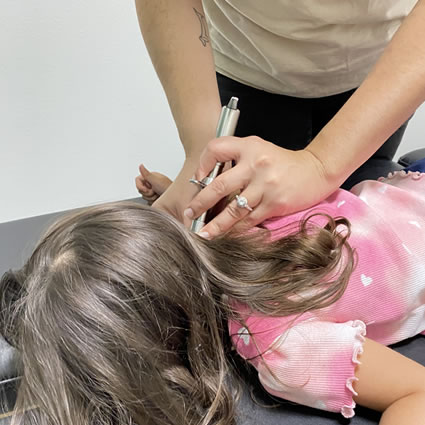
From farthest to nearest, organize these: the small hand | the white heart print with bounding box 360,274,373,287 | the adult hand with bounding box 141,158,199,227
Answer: the small hand < the adult hand with bounding box 141,158,199,227 < the white heart print with bounding box 360,274,373,287

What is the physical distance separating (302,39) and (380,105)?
0.74 ft

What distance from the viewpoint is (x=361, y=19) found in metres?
0.73

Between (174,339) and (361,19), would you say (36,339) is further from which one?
(361,19)

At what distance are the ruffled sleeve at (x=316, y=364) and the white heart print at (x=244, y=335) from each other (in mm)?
20

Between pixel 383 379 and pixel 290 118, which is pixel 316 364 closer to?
pixel 383 379

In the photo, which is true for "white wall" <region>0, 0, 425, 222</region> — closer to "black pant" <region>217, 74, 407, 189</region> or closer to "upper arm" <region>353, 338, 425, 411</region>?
"black pant" <region>217, 74, 407, 189</region>

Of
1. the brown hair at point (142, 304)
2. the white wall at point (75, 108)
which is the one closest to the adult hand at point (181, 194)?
the brown hair at point (142, 304)

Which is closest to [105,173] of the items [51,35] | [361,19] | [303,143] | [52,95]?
[52,95]

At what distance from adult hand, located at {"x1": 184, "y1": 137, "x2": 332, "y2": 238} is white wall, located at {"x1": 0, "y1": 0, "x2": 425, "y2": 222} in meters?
0.93

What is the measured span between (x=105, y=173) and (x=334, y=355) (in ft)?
3.88

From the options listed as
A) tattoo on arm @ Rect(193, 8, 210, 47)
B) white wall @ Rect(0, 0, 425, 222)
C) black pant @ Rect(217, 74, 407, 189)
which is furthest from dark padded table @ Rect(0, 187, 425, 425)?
white wall @ Rect(0, 0, 425, 222)

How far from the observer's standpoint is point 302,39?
0.76 meters

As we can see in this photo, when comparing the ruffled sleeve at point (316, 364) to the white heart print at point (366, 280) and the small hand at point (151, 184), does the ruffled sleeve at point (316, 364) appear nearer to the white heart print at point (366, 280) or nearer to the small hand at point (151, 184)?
the white heart print at point (366, 280)

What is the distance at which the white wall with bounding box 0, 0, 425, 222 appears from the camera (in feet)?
4.39
